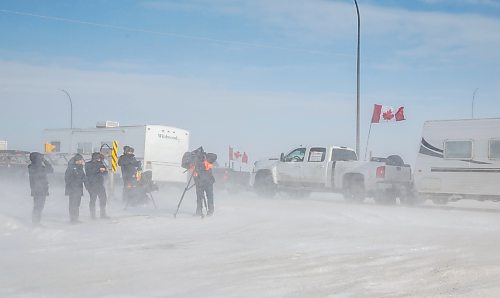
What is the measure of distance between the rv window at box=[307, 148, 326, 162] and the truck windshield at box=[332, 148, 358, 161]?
1.18 feet

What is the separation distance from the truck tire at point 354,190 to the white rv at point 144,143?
764 centimetres

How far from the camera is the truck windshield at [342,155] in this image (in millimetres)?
19344

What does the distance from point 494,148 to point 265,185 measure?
7.71 metres

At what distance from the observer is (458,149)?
17000mm

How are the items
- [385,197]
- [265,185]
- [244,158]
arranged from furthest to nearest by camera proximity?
[244,158] < [265,185] < [385,197]

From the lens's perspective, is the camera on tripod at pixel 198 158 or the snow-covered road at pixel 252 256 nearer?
the snow-covered road at pixel 252 256

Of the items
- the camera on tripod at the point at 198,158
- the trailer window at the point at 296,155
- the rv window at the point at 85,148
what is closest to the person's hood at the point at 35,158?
the camera on tripod at the point at 198,158

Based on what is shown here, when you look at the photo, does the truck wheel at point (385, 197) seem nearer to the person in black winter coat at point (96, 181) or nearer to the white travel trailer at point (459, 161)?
the white travel trailer at point (459, 161)

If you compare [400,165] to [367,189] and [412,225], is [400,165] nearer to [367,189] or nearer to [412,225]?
[367,189]

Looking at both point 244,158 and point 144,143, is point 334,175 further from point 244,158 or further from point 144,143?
point 244,158

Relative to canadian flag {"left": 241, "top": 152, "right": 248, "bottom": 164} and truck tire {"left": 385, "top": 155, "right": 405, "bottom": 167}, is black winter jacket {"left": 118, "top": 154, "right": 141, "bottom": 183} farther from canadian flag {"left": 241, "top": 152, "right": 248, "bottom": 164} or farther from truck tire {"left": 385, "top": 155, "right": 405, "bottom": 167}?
canadian flag {"left": 241, "top": 152, "right": 248, "bottom": 164}

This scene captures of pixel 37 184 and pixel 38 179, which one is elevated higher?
pixel 38 179

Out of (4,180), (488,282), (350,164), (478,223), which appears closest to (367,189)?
(350,164)

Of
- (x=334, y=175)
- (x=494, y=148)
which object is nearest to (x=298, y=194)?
(x=334, y=175)
